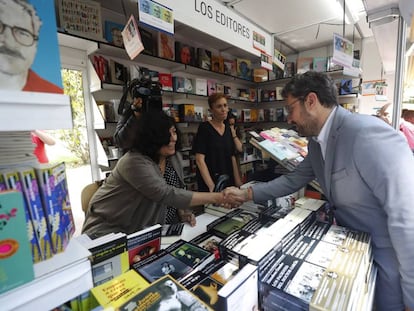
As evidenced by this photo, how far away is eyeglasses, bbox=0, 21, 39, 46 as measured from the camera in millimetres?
413

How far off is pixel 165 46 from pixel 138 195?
82.6 inches

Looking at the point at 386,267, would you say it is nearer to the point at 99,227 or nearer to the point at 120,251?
the point at 120,251

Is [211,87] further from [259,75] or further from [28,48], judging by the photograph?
[28,48]

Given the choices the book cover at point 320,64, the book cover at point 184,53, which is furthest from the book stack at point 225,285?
the book cover at point 320,64

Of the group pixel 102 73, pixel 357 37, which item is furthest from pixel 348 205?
pixel 357 37

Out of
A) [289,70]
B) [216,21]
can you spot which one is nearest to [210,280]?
[216,21]

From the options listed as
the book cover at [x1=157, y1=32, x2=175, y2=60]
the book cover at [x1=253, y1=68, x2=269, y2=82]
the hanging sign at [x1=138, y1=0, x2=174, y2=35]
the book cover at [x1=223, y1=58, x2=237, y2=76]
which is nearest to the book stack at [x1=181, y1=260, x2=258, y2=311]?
the hanging sign at [x1=138, y1=0, x2=174, y2=35]

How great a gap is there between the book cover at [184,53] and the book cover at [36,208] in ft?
9.31

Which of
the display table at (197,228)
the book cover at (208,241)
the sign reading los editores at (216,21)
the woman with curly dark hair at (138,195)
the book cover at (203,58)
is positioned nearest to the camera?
the book cover at (208,241)

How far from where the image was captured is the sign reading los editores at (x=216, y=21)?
1.69 m

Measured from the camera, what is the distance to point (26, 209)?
1.59ft

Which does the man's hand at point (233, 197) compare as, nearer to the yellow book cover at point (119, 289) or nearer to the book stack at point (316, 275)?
the book stack at point (316, 275)

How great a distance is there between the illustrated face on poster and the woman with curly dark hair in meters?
0.96

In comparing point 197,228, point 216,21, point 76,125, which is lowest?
point 197,228
